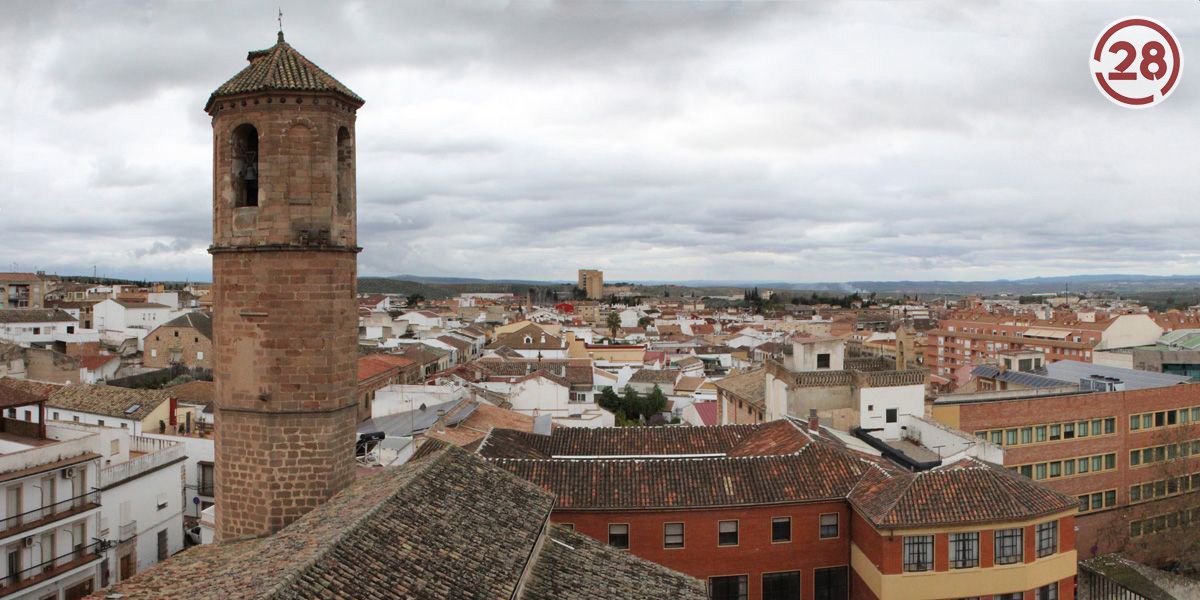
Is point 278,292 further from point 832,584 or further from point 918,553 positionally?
point 832,584

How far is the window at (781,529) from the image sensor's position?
20.1 metres

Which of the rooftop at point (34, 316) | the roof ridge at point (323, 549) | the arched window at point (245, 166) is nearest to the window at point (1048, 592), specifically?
the roof ridge at point (323, 549)

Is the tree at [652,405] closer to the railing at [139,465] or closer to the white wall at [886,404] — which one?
the white wall at [886,404]

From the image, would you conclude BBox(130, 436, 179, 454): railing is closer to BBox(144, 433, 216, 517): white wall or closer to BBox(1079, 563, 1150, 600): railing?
BBox(144, 433, 216, 517): white wall

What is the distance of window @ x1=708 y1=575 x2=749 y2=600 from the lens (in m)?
20.2

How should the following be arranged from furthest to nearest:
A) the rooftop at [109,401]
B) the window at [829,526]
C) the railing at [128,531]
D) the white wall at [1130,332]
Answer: the white wall at [1130,332], the rooftop at [109,401], the railing at [128,531], the window at [829,526]

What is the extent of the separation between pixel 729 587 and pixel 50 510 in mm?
16728

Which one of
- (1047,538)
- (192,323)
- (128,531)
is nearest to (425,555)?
(1047,538)

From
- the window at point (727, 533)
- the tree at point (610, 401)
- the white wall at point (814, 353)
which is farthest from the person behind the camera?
the tree at point (610, 401)

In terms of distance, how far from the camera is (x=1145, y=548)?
110 ft

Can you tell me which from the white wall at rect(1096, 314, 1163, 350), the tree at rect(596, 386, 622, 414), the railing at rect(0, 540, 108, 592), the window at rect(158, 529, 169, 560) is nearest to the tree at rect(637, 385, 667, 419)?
the tree at rect(596, 386, 622, 414)

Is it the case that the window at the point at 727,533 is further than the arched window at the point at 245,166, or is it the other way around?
the window at the point at 727,533

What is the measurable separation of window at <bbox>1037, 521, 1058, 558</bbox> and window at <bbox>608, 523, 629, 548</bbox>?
9.68m

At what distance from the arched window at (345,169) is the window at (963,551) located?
15.1 m
